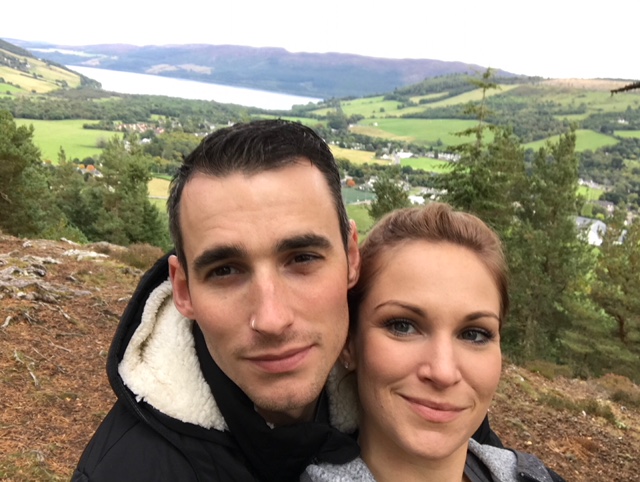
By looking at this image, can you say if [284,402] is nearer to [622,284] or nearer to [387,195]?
[387,195]

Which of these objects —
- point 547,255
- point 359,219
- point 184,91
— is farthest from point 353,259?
point 184,91

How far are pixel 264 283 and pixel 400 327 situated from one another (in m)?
0.51

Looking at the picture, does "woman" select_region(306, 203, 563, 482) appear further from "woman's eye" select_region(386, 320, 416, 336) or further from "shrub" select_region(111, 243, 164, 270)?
"shrub" select_region(111, 243, 164, 270)

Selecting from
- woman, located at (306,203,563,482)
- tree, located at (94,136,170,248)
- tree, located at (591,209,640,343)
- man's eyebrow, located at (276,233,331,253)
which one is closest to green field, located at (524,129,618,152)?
tree, located at (591,209,640,343)

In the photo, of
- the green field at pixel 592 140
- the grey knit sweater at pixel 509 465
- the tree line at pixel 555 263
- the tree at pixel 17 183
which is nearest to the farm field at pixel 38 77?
the tree at pixel 17 183

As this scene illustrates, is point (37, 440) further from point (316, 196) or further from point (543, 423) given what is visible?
point (543, 423)

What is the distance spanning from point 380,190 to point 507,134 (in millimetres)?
5552

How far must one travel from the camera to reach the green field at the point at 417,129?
101312 millimetres

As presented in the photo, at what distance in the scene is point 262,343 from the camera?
1.34 m

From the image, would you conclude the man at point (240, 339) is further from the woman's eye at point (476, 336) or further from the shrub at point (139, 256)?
the shrub at point (139, 256)

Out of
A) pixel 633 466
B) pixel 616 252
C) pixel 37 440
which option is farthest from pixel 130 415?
pixel 616 252

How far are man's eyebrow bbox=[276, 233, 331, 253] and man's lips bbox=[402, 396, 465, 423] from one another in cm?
56

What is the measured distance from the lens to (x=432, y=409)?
4.96ft

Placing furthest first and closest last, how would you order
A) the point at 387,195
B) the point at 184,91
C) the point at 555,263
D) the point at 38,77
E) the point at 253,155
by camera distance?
the point at 184,91 → the point at 38,77 → the point at 387,195 → the point at 555,263 → the point at 253,155
